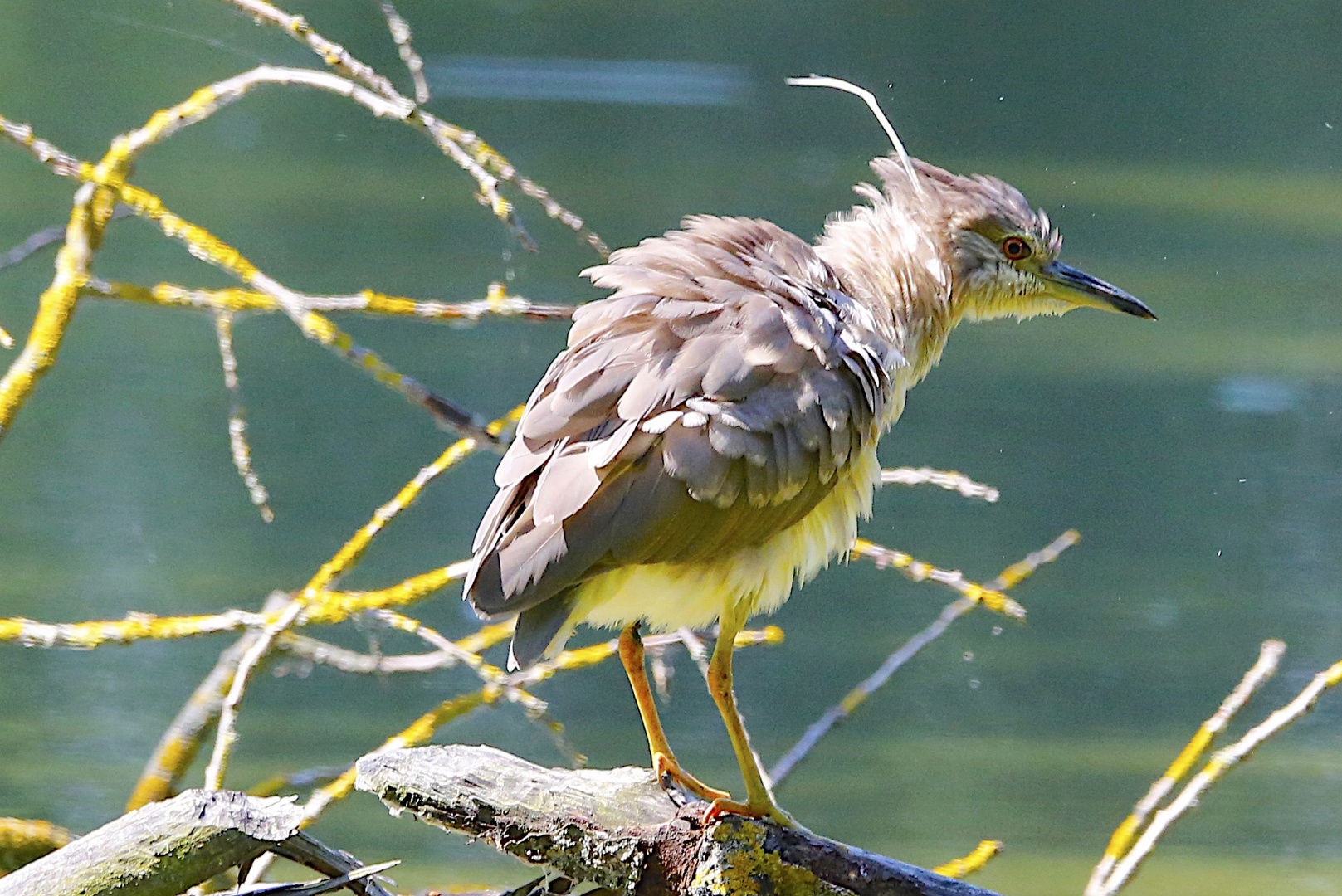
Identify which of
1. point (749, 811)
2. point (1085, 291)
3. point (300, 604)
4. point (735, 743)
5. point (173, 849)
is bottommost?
point (173, 849)

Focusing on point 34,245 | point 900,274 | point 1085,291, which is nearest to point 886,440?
point 1085,291

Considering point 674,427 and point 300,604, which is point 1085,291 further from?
point 300,604

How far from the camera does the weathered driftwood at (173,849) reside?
1511 millimetres

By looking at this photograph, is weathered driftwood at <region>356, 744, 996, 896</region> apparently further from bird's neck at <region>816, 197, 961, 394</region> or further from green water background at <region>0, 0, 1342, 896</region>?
green water background at <region>0, 0, 1342, 896</region>

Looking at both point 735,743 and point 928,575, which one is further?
point 928,575

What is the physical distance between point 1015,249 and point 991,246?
4cm

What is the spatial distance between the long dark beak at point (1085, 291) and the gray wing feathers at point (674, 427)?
1.74 ft

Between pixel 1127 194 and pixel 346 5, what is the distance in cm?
403

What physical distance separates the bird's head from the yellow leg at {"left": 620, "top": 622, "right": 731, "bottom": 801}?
76 centimetres

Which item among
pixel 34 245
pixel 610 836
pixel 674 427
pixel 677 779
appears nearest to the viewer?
pixel 610 836

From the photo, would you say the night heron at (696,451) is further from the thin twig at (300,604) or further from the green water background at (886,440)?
the green water background at (886,440)

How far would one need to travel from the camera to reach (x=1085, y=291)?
8.30 feet

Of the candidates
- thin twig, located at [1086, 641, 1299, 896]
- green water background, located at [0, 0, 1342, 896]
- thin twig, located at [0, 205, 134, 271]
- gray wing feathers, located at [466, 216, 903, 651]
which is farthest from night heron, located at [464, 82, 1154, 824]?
green water background, located at [0, 0, 1342, 896]

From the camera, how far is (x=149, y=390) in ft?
20.3
